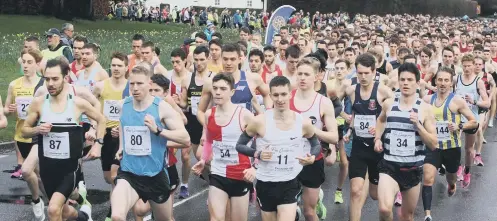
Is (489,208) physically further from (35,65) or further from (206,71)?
(35,65)

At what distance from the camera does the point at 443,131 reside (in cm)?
1031

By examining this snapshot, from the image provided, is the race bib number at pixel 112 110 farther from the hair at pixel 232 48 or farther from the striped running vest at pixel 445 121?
the striped running vest at pixel 445 121

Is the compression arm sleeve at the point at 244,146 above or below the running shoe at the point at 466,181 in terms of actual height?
above

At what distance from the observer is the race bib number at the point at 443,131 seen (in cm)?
1023

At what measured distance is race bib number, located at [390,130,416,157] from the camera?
329 inches

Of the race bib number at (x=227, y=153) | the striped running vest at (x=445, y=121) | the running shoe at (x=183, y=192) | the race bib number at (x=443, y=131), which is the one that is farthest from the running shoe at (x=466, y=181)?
the race bib number at (x=227, y=153)

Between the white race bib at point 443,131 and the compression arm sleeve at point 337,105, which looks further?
the white race bib at point 443,131

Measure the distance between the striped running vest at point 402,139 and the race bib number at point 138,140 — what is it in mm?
2420

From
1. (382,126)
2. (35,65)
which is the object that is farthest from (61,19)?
(382,126)

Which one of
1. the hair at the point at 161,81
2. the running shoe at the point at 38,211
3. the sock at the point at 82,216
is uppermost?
the hair at the point at 161,81

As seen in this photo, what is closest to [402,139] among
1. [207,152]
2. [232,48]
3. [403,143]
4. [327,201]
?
[403,143]

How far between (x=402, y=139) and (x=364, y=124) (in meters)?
1.21

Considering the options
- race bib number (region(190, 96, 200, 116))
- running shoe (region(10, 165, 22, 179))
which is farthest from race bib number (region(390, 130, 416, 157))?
running shoe (region(10, 165, 22, 179))

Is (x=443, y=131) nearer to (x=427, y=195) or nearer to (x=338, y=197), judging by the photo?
(x=427, y=195)
